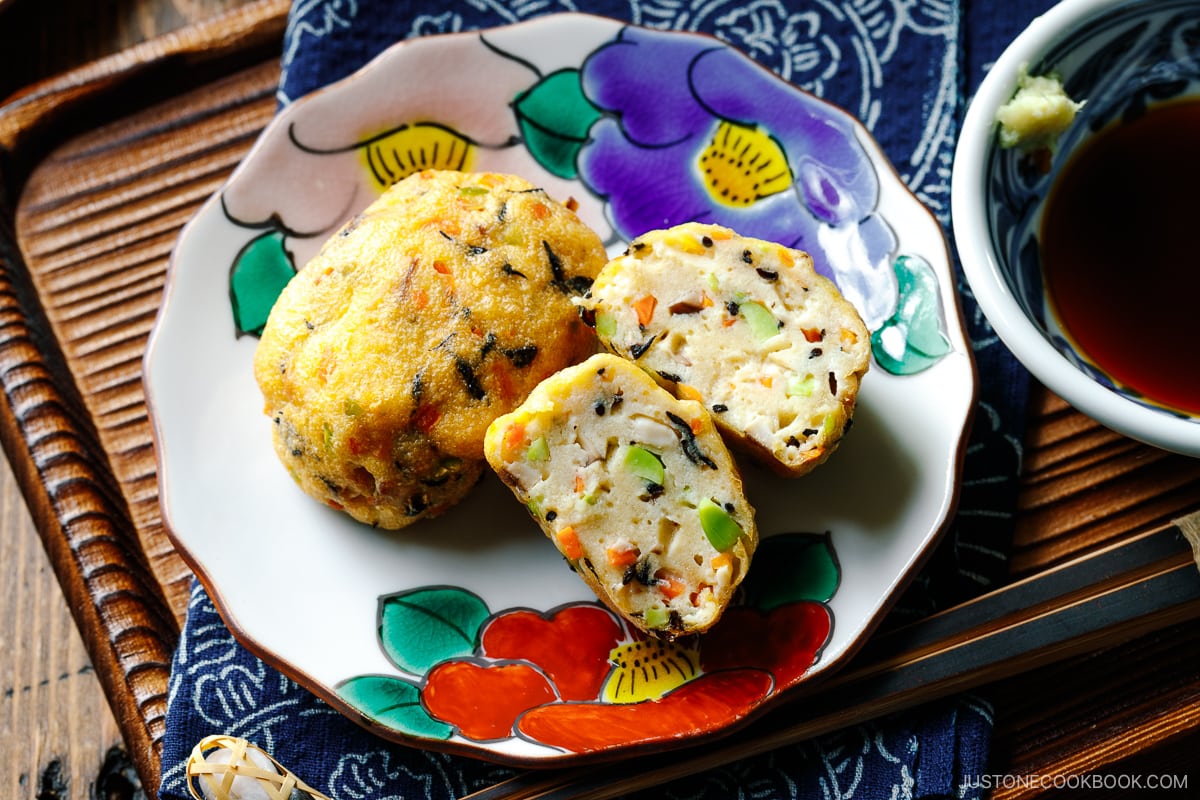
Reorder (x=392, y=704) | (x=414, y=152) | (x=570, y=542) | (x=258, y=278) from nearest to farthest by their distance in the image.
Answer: (x=570, y=542) → (x=392, y=704) → (x=258, y=278) → (x=414, y=152)

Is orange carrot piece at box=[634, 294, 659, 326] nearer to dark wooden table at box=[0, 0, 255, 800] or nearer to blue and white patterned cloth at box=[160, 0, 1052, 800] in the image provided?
blue and white patterned cloth at box=[160, 0, 1052, 800]

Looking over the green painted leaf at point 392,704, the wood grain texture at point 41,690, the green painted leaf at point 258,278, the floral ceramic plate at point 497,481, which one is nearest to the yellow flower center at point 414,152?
the floral ceramic plate at point 497,481

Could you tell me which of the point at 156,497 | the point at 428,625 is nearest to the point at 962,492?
the point at 428,625

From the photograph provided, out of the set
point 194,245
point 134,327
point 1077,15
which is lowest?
point 134,327

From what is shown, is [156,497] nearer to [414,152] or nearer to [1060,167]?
[414,152]

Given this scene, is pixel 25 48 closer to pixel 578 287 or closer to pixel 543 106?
pixel 543 106

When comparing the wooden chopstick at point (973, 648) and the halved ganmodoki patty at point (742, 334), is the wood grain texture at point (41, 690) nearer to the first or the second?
the wooden chopstick at point (973, 648)

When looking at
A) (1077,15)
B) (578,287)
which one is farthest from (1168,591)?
(578,287)
